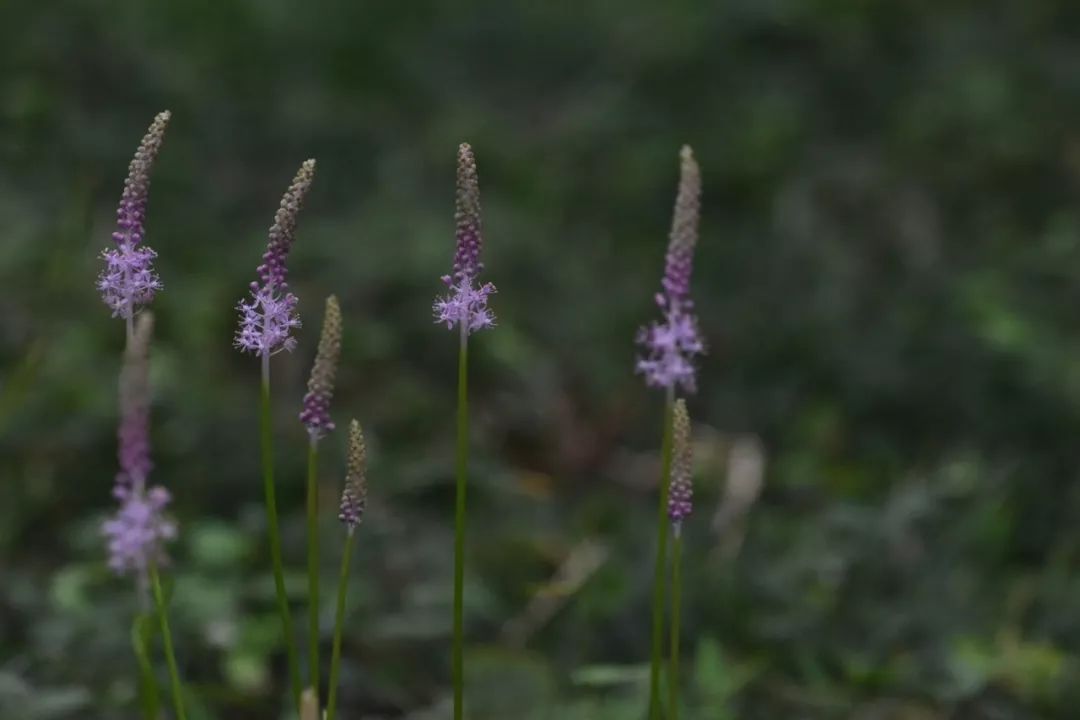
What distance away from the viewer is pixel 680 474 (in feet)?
6.55

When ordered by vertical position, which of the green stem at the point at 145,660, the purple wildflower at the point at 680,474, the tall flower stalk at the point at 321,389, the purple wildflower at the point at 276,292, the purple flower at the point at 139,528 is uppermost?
the purple wildflower at the point at 276,292

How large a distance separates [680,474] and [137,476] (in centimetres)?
78

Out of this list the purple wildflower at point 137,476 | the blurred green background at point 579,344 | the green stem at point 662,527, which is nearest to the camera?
the purple wildflower at point 137,476

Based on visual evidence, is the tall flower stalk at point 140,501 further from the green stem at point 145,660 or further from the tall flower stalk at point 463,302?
the tall flower stalk at point 463,302

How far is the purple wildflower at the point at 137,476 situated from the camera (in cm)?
177

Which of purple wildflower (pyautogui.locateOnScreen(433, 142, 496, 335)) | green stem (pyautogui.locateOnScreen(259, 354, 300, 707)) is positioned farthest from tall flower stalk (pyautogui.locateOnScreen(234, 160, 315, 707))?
purple wildflower (pyautogui.locateOnScreen(433, 142, 496, 335))

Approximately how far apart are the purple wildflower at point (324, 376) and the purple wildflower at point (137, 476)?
9.1 inches

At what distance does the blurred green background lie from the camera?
3590 millimetres

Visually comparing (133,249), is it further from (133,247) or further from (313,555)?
(313,555)

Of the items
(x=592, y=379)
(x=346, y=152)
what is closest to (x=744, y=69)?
(x=346, y=152)

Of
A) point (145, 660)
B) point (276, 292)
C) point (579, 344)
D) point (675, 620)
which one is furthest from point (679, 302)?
point (579, 344)

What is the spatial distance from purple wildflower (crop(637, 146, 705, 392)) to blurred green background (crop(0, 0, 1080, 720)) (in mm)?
1292

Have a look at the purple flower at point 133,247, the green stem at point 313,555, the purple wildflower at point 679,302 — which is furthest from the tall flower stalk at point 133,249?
the purple wildflower at point 679,302

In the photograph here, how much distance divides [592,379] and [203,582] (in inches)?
91.8
